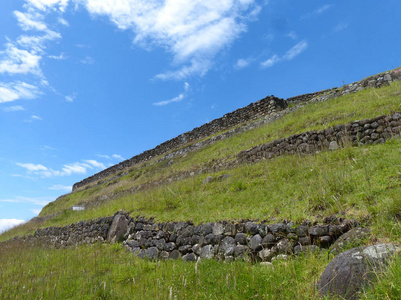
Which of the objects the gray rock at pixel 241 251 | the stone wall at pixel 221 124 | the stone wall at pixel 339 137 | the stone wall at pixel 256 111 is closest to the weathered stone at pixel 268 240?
the gray rock at pixel 241 251

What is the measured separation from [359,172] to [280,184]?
1817mm

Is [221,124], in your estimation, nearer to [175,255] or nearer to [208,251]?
[175,255]

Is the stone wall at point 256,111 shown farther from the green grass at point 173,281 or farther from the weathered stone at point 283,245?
the green grass at point 173,281

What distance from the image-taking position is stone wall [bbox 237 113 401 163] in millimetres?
7980

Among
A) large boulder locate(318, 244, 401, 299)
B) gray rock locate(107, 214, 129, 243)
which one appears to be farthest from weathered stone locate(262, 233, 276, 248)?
gray rock locate(107, 214, 129, 243)

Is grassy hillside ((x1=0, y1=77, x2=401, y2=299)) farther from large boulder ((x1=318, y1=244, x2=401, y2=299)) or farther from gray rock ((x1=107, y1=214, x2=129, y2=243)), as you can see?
gray rock ((x1=107, y1=214, x2=129, y2=243))

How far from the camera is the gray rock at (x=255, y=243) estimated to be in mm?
4922

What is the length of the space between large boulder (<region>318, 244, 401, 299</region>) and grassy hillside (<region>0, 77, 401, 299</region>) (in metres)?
0.18

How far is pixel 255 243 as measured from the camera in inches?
196

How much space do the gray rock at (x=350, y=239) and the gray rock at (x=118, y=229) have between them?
717 cm

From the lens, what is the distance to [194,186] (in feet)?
31.0

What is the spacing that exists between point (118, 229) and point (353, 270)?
320 inches

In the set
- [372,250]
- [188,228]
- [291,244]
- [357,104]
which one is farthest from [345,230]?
[357,104]

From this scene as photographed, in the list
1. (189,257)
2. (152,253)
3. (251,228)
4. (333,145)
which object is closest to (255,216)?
(251,228)
